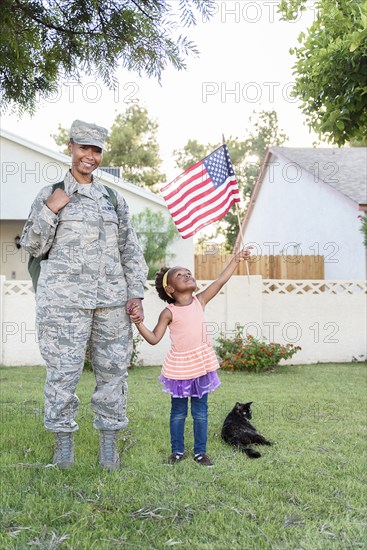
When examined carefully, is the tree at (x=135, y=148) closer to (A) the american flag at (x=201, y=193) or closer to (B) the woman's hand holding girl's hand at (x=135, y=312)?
(A) the american flag at (x=201, y=193)

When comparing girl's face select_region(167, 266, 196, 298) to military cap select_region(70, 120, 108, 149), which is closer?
military cap select_region(70, 120, 108, 149)

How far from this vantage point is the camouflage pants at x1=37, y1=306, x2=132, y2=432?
12.7 ft

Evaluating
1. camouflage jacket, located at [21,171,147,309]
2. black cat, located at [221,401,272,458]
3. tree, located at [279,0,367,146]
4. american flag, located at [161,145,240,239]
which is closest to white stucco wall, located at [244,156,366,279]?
tree, located at [279,0,367,146]

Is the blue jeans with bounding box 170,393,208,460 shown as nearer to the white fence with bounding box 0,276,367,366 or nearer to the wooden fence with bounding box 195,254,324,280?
the white fence with bounding box 0,276,367,366

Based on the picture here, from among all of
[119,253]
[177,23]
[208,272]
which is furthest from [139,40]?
[208,272]

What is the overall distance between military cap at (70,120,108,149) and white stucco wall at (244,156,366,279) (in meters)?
12.4

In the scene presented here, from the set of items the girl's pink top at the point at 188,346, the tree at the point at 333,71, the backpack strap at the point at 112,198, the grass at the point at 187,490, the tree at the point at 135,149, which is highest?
the tree at the point at 135,149

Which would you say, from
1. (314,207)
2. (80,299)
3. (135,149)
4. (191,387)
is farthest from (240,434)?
(135,149)

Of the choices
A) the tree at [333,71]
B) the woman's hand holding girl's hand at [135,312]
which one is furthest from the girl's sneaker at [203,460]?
the tree at [333,71]

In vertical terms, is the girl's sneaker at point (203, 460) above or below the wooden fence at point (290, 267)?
below

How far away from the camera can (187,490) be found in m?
3.62

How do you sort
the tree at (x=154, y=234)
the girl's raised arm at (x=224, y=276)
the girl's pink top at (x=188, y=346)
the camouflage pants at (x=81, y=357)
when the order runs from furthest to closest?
the tree at (x=154, y=234) → the girl's raised arm at (x=224, y=276) → the girl's pink top at (x=188, y=346) → the camouflage pants at (x=81, y=357)

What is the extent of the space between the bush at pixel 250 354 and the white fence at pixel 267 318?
30.2 inches

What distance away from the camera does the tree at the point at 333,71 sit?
665cm
